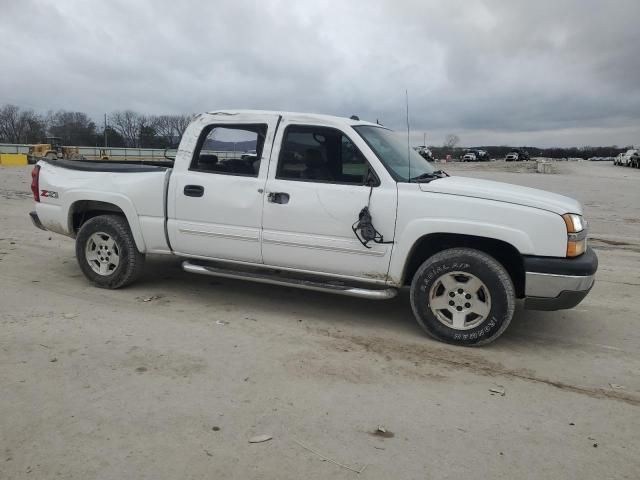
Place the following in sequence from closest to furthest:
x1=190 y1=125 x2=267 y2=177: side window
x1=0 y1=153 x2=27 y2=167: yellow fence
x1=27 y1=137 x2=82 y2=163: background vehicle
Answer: x1=190 y1=125 x2=267 y2=177: side window → x1=0 y1=153 x2=27 y2=167: yellow fence → x1=27 y1=137 x2=82 y2=163: background vehicle

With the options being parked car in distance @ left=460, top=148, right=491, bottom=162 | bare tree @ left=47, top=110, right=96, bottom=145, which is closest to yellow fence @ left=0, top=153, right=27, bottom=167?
bare tree @ left=47, top=110, right=96, bottom=145

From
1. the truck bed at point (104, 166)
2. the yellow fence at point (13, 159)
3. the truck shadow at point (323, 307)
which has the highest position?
the yellow fence at point (13, 159)

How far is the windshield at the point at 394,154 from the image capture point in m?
4.44

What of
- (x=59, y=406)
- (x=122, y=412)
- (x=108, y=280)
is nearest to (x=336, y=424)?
(x=122, y=412)

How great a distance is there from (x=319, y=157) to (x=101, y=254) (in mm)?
A: 2689

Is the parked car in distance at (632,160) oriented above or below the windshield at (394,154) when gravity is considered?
above

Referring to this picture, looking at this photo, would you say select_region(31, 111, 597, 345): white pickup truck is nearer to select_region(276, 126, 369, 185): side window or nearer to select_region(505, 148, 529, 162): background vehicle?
select_region(276, 126, 369, 185): side window

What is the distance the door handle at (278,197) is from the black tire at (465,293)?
1.33 meters

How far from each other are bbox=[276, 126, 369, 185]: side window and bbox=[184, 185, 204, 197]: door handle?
80cm

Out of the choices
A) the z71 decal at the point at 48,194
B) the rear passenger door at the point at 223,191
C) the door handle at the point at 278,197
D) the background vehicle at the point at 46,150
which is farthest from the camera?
the background vehicle at the point at 46,150

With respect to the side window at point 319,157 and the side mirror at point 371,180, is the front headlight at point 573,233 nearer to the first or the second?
the side mirror at point 371,180

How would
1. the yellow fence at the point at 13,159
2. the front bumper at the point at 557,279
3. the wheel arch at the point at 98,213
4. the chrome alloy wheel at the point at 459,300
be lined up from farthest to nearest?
the yellow fence at the point at 13,159, the wheel arch at the point at 98,213, the chrome alloy wheel at the point at 459,300, the front bumper at the point at 557,279

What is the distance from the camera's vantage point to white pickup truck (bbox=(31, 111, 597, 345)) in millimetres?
3988


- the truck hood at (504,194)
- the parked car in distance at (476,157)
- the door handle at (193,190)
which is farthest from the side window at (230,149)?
the parked car in distance at (476,157)
